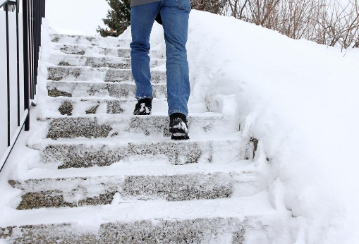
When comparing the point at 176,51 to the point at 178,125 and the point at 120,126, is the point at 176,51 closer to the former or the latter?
the point at 178,125

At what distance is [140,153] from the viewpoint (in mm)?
1660

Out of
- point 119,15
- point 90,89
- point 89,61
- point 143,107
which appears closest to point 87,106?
point 90,89

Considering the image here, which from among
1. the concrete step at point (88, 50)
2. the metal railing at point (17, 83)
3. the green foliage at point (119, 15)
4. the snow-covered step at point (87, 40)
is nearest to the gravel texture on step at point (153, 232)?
the metal railing at point (17, 83)

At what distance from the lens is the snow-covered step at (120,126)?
175cm

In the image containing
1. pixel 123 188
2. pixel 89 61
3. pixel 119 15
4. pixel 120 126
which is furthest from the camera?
pixel 119 15

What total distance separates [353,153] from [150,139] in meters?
1.08

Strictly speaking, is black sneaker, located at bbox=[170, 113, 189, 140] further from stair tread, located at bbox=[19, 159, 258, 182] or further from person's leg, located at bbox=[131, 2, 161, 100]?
person's leg, located at bbox=[131, 2, 161, 100]

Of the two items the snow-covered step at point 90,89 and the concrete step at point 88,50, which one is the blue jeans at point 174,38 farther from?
the concrete step at point 88,50

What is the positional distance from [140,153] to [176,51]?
0.61 m

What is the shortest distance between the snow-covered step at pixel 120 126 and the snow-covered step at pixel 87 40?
2032 mm

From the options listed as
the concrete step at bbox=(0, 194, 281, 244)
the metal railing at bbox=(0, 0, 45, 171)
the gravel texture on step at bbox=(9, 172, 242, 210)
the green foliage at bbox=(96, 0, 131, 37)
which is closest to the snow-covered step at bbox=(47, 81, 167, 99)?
the metal railing at bbox=(0, 0, 45, 171)

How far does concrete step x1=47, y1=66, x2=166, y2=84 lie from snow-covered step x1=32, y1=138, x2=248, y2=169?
1113 mm

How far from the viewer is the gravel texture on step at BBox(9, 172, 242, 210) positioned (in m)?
1.37

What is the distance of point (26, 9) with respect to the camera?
160 centimetres
